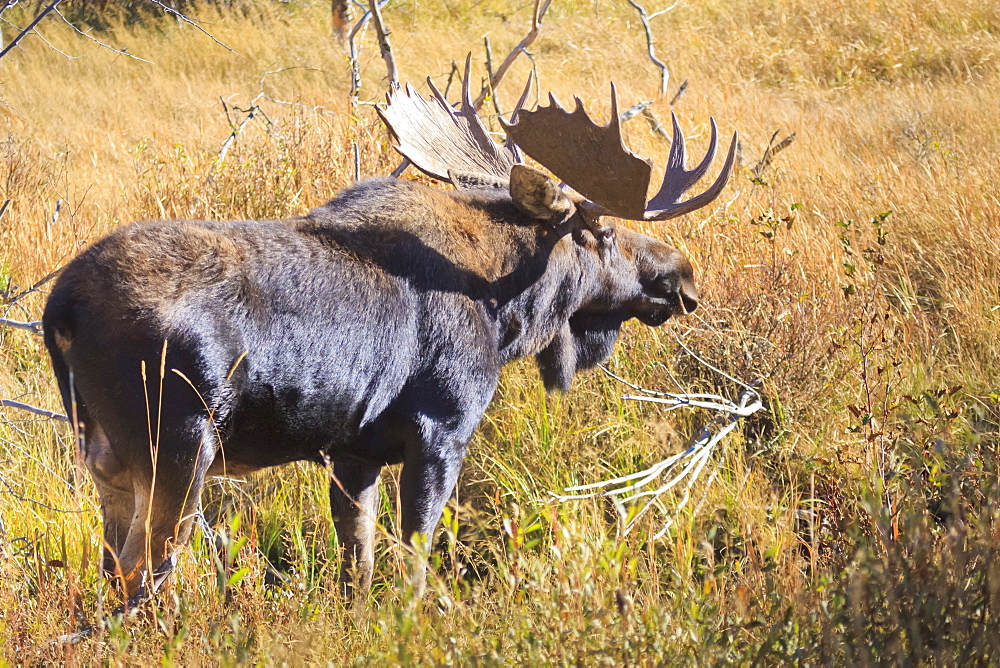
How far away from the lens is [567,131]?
404 centimetres

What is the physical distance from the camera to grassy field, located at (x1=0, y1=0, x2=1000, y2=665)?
254 centimetres

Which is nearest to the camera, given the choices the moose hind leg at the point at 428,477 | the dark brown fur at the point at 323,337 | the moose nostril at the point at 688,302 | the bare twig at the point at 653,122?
the dark brown fur at the point at 323,337

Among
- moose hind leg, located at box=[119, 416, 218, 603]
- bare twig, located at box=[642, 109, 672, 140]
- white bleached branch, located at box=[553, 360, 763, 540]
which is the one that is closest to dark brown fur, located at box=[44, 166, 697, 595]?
moose hind leg, located at box=[119, 416, 218, 603]

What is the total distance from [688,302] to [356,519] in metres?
1.75

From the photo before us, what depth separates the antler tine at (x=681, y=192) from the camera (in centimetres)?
389

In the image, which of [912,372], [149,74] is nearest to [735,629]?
[912,372]

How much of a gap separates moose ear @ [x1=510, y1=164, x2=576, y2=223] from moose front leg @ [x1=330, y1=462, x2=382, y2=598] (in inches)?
47.0

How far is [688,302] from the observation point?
4422 millimetres

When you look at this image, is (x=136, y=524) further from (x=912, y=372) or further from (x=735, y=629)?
(x=912, y=372)

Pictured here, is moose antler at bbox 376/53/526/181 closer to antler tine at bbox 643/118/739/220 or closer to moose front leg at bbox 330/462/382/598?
antler tine at bbox 643/118/739/220

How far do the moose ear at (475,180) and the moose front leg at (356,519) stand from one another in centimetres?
128

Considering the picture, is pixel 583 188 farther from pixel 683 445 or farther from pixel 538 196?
pixel 683 445

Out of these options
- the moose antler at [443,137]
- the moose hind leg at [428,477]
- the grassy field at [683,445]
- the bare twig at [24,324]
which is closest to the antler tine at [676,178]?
the grassy field at [683,445]

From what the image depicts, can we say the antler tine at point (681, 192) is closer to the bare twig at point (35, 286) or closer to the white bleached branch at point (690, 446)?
the white bleached branch at point (690, 446)
